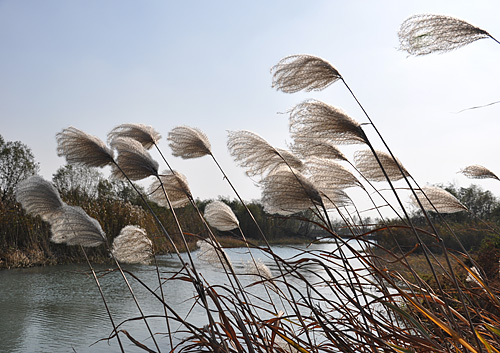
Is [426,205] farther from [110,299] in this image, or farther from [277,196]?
[110,299]

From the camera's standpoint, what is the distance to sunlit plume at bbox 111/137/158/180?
6.72 ft

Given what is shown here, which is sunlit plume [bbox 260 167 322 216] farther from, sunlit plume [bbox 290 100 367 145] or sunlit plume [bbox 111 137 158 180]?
sunlit plume [bbox 111 137 158 180]

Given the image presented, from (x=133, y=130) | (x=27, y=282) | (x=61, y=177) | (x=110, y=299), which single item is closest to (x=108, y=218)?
(x=27, y=282)

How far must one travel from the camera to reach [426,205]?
7.53 feet

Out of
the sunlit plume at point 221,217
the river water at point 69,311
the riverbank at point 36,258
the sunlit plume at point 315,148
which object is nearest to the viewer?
the sunlit plume at point 315,148

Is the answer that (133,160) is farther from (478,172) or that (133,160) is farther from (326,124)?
(478,172)

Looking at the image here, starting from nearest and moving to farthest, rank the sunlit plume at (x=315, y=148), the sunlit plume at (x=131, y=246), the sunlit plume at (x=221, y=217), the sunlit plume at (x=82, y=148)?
the sunlit plume at (x=315, y=148) → the sunlit plume at (x=82, y=148) → the sunlit plume at (x=131, y=246) → the sunlit plume at (x=221, y=217)

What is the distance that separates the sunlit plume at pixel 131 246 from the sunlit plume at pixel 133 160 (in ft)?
1.14

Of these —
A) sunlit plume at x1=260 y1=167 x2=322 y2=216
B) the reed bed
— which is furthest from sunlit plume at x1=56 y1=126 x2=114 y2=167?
sunlit plume at x1=260 y1=167 x2=322 y2=216

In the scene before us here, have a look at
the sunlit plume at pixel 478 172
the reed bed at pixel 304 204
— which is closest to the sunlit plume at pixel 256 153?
the reed bed at pixel 304 204

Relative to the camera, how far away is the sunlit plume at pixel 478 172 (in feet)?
9.75

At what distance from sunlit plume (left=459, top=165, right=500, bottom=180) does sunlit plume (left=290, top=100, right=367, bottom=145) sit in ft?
5.68

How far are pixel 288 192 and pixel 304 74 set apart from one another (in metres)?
0.54

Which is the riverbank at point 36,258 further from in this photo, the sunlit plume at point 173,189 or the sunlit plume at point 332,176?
the sunlit plume at point 332,176
